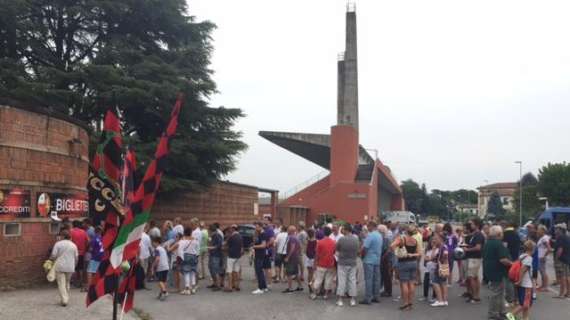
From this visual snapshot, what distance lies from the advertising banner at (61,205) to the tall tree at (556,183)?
194 feet

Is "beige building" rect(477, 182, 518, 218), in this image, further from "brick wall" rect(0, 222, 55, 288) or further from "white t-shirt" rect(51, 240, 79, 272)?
"white t-shirt" rect(51, 240, 79, 272)

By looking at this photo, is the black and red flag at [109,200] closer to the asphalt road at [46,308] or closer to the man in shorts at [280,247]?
the asphalt road at [46,308]

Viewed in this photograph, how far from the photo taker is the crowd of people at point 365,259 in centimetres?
1052

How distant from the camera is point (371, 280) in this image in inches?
496

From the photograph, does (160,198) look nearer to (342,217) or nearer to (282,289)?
(282,289)

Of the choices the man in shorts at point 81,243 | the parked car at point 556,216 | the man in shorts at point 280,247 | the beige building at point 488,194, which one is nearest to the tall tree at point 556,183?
the parked car at point 556,216

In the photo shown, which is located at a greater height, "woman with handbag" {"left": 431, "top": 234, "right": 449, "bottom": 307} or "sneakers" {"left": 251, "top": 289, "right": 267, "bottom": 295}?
"woman with handbag" {"left": 431, "top": 234, "right": 449, "bottom": 307}

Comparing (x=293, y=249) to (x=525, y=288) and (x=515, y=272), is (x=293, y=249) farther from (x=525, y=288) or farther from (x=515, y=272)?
(x=525, y=288)

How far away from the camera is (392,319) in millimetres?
10812

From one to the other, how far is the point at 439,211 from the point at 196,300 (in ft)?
419

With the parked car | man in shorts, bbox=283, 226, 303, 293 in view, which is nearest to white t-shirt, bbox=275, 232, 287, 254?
man in shorts, bbox=283, 226, 303, 293

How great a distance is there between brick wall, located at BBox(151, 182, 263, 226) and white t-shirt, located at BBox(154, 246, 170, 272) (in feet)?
42.9

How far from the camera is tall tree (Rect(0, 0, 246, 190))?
23.9 m

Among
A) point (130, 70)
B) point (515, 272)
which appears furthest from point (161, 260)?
point (130, 70)
